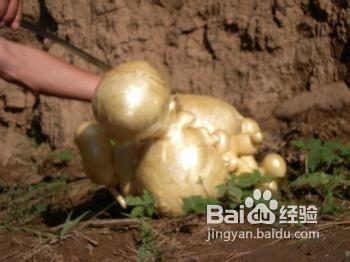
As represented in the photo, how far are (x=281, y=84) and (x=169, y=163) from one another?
1112 mm

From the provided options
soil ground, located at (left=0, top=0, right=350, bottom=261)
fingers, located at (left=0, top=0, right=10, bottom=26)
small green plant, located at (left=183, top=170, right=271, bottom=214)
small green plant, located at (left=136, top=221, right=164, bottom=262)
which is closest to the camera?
small green plant, located at (left=136, top=221, right=164, bottom=262)

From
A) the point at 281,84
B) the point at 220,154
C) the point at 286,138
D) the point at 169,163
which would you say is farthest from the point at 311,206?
the point at 281,84

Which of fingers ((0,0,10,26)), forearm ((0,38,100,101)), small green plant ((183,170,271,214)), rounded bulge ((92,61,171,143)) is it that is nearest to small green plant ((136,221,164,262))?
small green plant ((183,170,271,214))

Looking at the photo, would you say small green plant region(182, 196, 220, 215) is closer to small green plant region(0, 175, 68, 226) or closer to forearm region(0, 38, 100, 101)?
forearm region(0, 38, 100, 101)

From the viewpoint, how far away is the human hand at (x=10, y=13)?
2.34 m

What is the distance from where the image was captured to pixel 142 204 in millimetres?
2189

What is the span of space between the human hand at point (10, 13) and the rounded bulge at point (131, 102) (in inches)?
21.8

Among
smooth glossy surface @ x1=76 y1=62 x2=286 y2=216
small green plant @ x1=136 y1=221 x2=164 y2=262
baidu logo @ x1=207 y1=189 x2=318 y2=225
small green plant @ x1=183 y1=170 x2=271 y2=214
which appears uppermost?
A: smooth glossy surface @ x1=76 y1=62 x2=286 y2=216

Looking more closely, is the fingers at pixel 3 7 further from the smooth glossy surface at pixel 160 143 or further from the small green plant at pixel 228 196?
the small green plant at pixel 228 196

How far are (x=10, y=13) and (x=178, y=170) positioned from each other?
0.93 meters

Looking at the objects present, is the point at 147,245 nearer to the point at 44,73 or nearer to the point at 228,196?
the point at 228,196

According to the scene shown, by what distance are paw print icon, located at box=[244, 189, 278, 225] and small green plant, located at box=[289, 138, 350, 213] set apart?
18cm

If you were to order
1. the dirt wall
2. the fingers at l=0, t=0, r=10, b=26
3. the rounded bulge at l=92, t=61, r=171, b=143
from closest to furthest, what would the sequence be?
1. the rounded bulge at l=92, t=61, r=171, b=143
2. the fingers at l=0, t=0, r=10, b=26
3. the dirt wall

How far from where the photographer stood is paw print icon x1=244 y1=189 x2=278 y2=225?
209 cm
